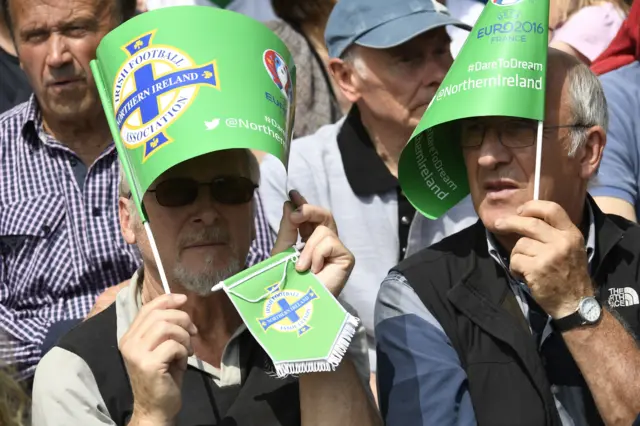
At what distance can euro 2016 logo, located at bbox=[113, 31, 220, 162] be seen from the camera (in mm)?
3449

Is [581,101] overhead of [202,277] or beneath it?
overhead

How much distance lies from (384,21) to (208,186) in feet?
5.74

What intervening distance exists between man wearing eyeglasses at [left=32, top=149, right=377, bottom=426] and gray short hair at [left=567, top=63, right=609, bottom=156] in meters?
0.81

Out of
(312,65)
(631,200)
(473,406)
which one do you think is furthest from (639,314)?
(312,65)

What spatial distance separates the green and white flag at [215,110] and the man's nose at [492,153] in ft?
1.99

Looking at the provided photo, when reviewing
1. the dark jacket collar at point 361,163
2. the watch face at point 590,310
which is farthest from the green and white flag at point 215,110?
the dark jacket collar at point 361,163

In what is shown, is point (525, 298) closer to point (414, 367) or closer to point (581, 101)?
point (414, 367)

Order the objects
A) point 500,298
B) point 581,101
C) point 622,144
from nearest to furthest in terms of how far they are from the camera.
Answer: point 500,298 → point 581,101 → point 622,144

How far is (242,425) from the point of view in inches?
143

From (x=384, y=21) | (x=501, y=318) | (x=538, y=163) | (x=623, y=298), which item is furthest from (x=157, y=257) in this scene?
(x=384, y=21)

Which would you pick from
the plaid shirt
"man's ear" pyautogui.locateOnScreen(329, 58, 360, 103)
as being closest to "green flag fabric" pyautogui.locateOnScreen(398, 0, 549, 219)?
the plaid shirt

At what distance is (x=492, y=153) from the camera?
3.88 metres

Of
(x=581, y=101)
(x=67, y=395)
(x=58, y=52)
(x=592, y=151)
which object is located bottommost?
(x=67, y=395)

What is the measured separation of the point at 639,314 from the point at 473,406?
56cm
